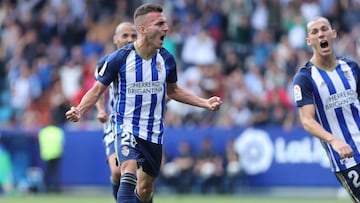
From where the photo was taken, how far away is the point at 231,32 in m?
25.5

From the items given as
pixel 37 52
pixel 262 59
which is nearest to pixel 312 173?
pixel 262 59

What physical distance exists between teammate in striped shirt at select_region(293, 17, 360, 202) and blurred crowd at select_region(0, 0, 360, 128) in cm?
1106

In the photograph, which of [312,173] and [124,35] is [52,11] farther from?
[124,35]

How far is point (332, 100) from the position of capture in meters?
10.8

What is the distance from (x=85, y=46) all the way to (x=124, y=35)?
516 inches

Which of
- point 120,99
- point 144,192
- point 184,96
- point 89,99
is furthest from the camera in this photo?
point 184,96

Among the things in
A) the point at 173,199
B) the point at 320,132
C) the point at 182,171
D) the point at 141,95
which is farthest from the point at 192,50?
the point at 320,132

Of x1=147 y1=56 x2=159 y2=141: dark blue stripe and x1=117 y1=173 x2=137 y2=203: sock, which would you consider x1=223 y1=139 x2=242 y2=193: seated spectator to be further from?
x1=117 y1=173 x2=137 y2=203: sock

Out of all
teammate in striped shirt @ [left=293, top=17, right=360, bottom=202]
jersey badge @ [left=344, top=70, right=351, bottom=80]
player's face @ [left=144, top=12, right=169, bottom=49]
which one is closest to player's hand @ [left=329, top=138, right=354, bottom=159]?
teammate in striped shirt @ [left=293, top=17, right=360, bottom=202]

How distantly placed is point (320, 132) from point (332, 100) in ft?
1.98

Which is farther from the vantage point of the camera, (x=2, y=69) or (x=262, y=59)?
(x=2, y=69)

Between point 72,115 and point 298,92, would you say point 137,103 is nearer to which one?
point 72,115

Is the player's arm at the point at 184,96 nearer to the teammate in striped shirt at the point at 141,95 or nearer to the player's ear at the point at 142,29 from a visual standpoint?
the teammate in striped shirt at the point at 141,95

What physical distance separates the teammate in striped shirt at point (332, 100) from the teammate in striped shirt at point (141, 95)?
3.53 feet
